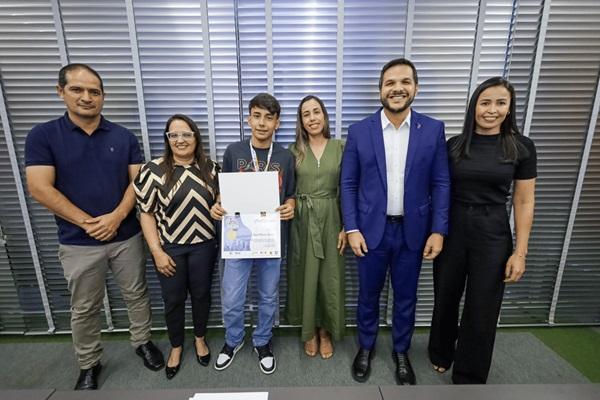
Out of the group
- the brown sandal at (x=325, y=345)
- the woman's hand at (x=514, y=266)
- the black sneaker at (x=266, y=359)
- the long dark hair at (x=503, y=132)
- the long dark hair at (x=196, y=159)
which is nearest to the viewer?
the long dark hair at (x=503, y=132)

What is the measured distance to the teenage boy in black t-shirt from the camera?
1.90m

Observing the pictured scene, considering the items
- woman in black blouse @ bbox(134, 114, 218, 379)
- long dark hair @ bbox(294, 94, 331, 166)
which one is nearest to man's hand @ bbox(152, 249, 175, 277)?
woman in black blouse @ bbox(134, 114, 218, 379)

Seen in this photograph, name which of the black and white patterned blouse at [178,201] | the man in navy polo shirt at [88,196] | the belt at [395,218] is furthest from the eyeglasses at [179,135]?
the belt at [395,218]

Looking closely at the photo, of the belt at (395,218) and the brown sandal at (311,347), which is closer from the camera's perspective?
the belt at (395,218)

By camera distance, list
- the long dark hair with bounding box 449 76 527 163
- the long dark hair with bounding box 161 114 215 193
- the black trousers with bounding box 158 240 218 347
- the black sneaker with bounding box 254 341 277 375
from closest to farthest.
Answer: the long dark hair with bounding box 449 76 527 163 < the long dark hair with bounding box 161 114 215 193 < the black trousers with bounding box 158 240 218 347 < the black sneaker with bounding box 254 341 277 375

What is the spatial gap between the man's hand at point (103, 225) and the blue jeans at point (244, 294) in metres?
0.76

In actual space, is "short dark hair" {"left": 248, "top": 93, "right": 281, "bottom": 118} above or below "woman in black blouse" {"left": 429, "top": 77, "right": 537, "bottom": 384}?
above

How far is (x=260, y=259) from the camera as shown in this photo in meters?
2.13

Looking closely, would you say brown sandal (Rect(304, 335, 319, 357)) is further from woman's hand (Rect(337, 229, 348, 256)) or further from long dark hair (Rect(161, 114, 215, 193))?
long dark hair (Rect(161, 114, 215, 193))

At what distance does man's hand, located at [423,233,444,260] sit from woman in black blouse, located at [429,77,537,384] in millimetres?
80

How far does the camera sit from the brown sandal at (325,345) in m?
2.31

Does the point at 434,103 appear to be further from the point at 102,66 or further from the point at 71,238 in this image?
the point at 71,238

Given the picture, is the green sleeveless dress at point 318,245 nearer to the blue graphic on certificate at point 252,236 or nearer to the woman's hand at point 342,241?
the woman's hand at point 342,241

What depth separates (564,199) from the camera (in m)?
2.57
